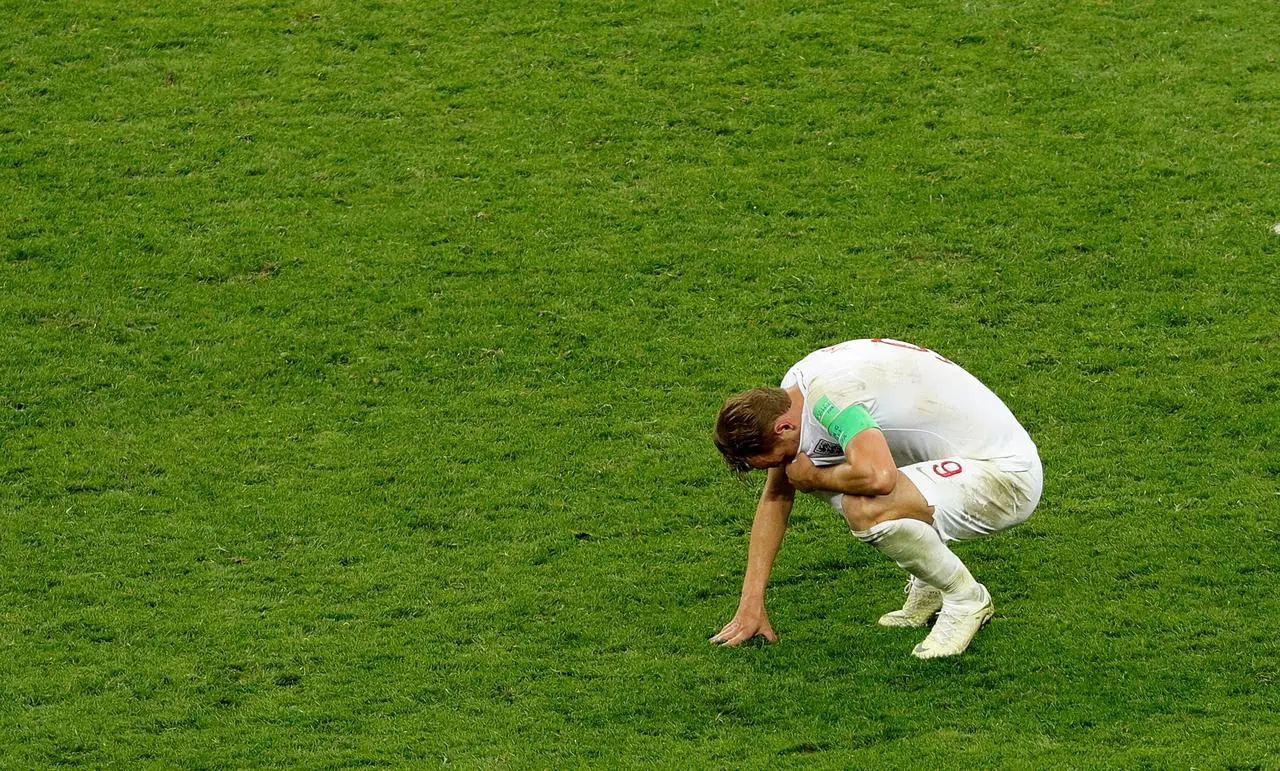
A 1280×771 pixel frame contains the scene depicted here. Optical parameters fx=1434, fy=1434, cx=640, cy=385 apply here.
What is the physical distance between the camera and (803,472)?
5.40 m

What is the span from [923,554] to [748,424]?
868mm

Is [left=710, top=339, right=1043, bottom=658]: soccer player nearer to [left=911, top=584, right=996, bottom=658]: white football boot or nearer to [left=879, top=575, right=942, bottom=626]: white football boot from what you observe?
[left=911, top=584, right=996, bottom=658]: white football boot

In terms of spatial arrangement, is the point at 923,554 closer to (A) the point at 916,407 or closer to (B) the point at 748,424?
(A) the point at 916,407

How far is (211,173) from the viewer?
11.0m

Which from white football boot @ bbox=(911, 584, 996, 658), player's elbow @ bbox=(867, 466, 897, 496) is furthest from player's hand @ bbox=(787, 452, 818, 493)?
white football boot @ bbox=(911, 584, 996, 658)

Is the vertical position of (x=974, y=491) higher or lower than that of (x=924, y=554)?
higher

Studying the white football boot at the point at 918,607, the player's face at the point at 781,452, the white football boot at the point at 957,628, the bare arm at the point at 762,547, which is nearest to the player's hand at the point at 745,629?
the bare arm at the point at 762,547

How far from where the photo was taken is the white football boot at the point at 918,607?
605 centimetres

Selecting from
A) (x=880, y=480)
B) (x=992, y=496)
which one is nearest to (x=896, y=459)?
(x=992, y=496)

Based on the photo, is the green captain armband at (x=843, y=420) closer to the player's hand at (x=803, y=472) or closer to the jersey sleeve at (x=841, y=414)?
the jersey sleeve at (x=841, y=414)

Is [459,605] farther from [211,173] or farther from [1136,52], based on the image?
[1136,52]

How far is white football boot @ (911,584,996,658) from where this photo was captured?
5660mm

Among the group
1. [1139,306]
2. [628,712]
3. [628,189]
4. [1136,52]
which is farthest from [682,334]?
[1136,52]

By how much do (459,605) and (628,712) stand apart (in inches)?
51.1
